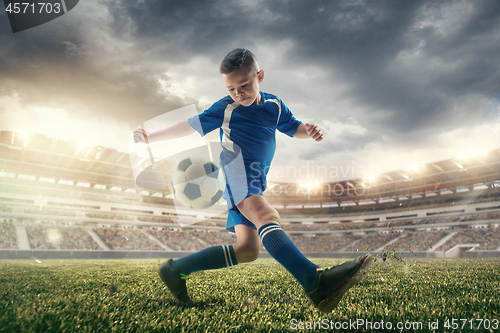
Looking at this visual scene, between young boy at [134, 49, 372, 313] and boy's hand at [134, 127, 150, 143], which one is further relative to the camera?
boy's hand at [134, 127, 150, 143]

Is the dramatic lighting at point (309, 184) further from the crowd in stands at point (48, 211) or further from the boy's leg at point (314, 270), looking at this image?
the boy's leg at point (314, 270)

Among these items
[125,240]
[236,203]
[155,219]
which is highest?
[236,203]

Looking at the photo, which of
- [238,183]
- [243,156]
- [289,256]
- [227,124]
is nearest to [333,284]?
[289,256]

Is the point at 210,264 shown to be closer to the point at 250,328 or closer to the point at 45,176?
the point at 250,328

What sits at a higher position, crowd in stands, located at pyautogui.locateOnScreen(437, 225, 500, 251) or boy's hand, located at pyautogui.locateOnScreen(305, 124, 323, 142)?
boy's hand, located at pyautogui.locateOnScreen(305, 124, 323, 142)

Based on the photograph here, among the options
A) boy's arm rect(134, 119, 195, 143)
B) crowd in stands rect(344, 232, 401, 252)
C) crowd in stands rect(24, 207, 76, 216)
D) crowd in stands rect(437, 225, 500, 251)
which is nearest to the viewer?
boy's arm rect(134, 119, 195, 143)

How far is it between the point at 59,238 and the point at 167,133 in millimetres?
26219

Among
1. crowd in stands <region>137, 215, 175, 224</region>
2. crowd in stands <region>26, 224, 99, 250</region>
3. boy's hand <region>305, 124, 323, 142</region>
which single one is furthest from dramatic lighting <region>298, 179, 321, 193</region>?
boy's hand <region>305, 124, 323, 142</region>

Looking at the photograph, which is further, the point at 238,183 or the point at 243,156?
the point at 243,156

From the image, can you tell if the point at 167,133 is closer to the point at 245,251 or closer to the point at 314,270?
the point at 245,251

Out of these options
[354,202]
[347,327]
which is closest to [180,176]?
[347,327]

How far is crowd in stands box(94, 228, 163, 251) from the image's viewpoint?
24.9 m

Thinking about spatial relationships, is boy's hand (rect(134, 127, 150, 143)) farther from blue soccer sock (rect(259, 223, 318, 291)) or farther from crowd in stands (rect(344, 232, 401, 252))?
crowd in stands (rect(344, 232, 401, 252))

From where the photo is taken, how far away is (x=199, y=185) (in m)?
2.21
